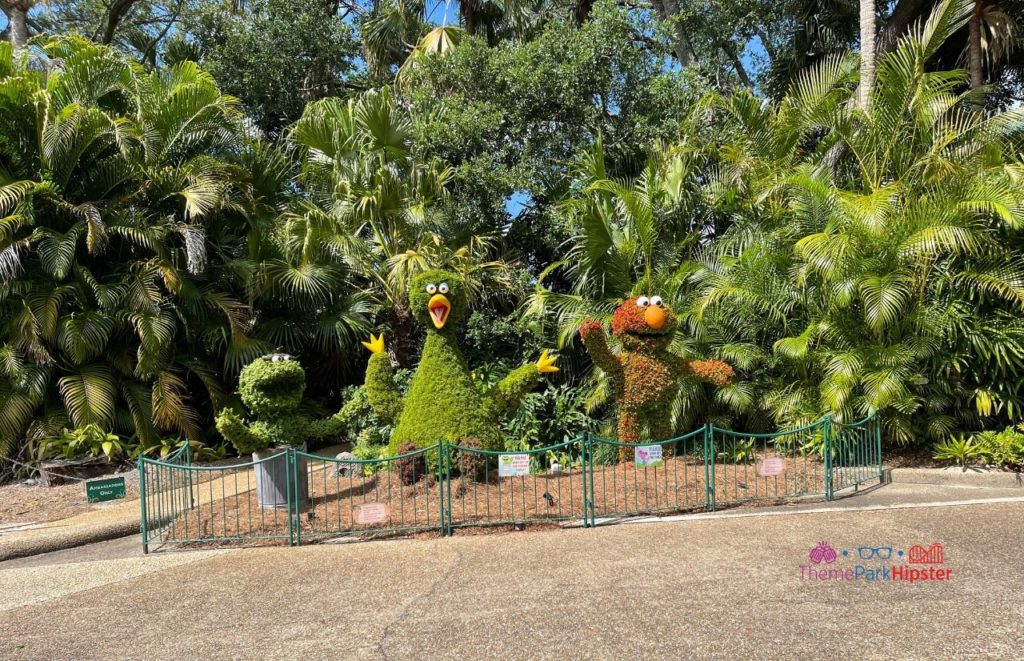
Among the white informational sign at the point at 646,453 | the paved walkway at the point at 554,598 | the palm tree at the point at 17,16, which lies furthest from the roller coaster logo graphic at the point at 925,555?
the palm tree at the point at 17,16

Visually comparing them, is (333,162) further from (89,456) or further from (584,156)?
(89,456)

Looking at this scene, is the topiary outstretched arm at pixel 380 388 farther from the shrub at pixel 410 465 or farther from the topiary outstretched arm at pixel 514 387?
the topiary outstretched arm at pixel 514 387

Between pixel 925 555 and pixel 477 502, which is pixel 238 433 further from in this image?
pixel 925 555

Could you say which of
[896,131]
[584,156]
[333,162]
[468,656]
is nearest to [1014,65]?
[896,131]

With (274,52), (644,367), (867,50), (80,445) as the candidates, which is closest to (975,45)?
(867,50)

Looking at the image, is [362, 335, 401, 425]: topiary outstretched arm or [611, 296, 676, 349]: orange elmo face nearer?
[362, 335, 401, 425]: topiary outstretched arm

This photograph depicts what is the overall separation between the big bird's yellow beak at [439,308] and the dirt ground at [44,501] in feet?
15.2

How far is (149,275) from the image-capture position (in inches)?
384

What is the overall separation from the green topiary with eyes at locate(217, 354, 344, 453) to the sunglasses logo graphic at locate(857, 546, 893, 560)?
529 centimetres

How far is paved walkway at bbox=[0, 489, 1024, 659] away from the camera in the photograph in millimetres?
3688

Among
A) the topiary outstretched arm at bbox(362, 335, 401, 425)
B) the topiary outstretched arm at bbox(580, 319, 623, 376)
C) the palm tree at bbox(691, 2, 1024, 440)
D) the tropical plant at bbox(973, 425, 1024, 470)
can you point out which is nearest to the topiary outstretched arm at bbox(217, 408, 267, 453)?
the topiary outstretched arm at bbox(362, 335, 401, 425)

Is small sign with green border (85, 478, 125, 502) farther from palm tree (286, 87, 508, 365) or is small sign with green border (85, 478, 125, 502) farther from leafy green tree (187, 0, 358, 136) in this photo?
leafy green tree (187, 0, 358, 136)

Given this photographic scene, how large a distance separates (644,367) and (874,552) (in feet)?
11.5

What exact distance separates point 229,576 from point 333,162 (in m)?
7.37
